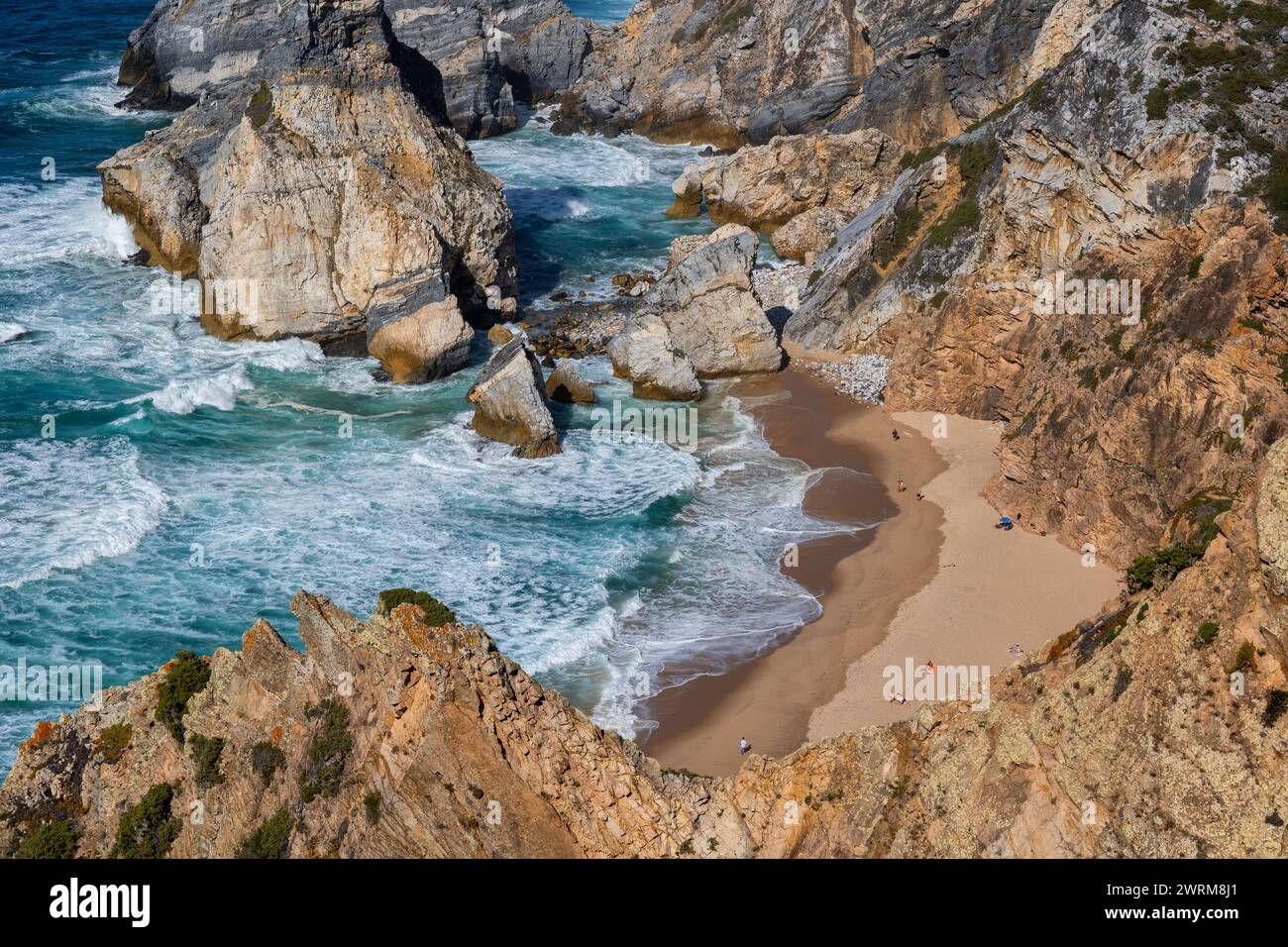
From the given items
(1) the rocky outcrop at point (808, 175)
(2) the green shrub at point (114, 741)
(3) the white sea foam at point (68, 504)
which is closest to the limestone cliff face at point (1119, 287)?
(1) the rocky outcrop at point (808, 175)

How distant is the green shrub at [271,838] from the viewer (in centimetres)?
1869

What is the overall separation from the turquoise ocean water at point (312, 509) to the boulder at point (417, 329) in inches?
40.2

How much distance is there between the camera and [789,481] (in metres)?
43.4

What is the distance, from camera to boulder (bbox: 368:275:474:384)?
166 feet

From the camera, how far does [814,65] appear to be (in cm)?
7806

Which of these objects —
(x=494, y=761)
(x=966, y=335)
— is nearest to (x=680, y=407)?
(x=966, y=335)

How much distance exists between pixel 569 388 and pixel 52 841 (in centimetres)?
3251

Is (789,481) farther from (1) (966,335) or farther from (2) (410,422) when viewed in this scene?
(2) (410,422)

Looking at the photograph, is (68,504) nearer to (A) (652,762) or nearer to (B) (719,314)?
(B) (719,314)

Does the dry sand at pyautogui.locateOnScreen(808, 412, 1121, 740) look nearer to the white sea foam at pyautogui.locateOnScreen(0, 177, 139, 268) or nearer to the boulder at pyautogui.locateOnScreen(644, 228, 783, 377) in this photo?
the boulder at pyautogui.locateOnScreen(644, 228, 783, 377)

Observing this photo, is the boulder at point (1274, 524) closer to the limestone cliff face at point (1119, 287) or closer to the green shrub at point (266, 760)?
the limestone cliff face at point (1119, 287)

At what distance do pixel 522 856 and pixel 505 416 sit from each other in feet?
95.5

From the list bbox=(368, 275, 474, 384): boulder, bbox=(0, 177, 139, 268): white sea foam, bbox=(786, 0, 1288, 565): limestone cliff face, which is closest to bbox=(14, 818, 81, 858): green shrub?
bbox=(786, 0, 1288, 565): limestone cliff face

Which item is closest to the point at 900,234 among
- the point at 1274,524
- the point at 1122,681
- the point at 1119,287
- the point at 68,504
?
the point at 1119,287
